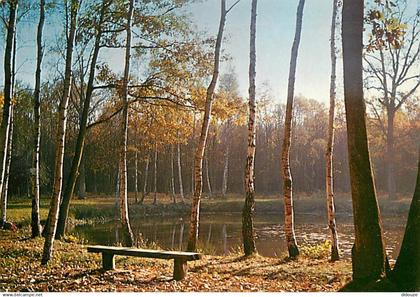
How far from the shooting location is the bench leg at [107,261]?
5020 mm

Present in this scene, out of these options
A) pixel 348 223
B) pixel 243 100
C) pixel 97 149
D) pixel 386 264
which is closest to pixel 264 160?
pixel 348 223

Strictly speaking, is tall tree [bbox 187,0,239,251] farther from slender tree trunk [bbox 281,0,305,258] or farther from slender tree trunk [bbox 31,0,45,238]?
slender tree trunk [bbox 31,0,45,238]

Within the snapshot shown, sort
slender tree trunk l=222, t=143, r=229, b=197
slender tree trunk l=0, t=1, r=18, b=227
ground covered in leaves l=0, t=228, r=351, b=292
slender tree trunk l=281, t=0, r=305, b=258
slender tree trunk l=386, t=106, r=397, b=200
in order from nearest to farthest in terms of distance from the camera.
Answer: ground covered in leaves l=0, t=228, r=351, b=292, slender tree trunk l=0, t=1, r=18, b=227, slender tree trunk l=281, t=0, r=305, b=258, slender tree trunk l=386, t=106, r=397, b=200, slender tree trunk l=222, t=143, r=229, b=197

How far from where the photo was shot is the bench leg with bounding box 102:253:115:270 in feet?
16.5

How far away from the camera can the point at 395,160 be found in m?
11.0

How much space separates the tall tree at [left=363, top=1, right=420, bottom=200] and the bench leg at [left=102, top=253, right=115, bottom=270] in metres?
3.65

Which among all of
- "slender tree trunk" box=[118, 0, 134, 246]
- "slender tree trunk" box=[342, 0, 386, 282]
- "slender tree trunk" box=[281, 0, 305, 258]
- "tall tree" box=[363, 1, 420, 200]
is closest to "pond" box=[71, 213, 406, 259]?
"slender tree trunk" box=[281, 0, 305, 258]

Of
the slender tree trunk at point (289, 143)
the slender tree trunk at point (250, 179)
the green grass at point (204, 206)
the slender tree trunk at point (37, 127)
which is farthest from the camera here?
the green grass at point (204, 206)

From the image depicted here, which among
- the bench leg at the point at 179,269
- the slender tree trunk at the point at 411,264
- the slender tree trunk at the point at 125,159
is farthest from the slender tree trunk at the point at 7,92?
the slender tree trunk at the point at 411,264

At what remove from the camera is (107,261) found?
5043mm

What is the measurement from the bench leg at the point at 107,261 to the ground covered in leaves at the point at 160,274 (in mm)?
95

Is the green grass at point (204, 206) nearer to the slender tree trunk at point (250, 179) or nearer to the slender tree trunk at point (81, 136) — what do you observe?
the slender tree trunk at point (81, 136)

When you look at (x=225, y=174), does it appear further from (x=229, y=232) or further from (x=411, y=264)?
(x=411, y=264)

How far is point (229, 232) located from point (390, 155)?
15.4 feet
